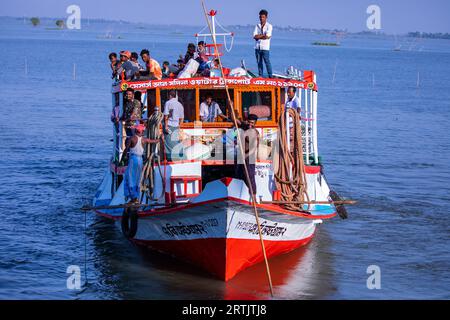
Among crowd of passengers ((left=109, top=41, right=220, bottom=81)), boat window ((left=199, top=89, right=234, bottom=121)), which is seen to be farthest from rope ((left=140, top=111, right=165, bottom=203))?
crowd of passengers ((left=109, top=41, right=220, bottom=81))

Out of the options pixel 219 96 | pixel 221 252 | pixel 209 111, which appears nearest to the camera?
pixel 221 252

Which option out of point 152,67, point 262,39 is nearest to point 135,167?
point 152,67

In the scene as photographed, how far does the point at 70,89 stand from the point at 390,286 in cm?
4281

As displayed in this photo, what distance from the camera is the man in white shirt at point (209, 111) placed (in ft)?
63.8

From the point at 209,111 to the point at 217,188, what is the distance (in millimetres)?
3954

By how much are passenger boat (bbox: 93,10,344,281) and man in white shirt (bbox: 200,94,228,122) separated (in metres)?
0.21

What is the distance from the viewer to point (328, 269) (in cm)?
1891

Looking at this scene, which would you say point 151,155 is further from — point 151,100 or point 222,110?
point 222,110

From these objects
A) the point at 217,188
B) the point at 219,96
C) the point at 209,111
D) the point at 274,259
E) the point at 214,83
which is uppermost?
the point at 214,83

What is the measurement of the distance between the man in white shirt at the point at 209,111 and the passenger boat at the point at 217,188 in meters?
0.21

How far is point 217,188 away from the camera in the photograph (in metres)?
15.9

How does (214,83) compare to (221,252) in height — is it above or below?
above

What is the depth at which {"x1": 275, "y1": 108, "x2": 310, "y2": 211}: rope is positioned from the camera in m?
17.5
